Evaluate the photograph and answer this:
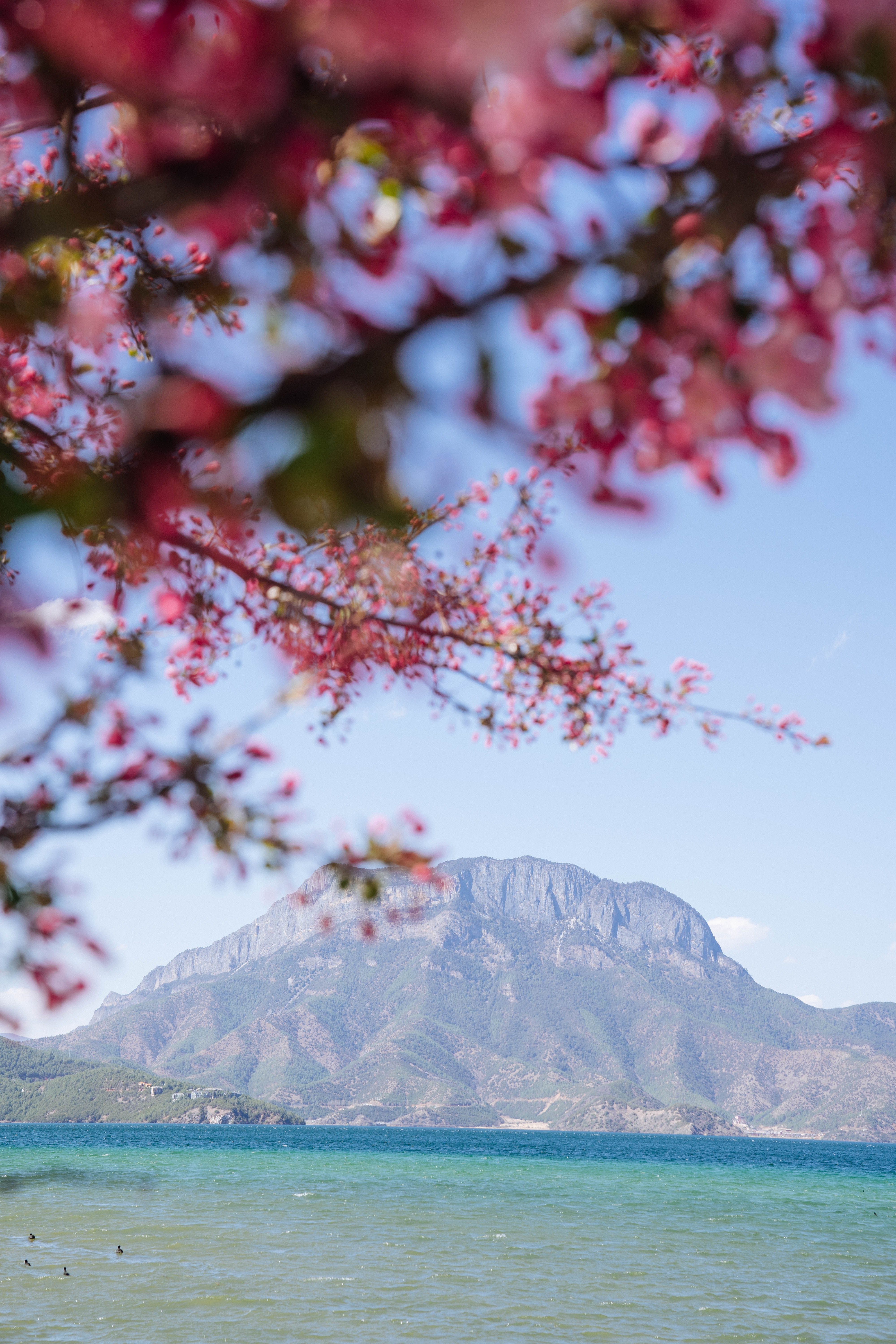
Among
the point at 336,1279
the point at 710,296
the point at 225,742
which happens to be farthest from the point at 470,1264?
the point at 710,296

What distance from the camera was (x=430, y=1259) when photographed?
28469mm

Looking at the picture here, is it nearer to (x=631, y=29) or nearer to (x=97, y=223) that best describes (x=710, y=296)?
(x=631, y=29)

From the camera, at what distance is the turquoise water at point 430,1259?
1984cm

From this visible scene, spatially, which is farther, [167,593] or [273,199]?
[167,593]

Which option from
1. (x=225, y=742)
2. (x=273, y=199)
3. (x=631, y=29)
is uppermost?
(x=631, y=29)

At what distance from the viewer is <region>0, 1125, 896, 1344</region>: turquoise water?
19844mm

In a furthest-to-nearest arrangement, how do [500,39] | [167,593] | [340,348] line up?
[167,593] → [340,348] → [500,39]

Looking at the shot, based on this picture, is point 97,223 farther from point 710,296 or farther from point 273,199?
point 710,296

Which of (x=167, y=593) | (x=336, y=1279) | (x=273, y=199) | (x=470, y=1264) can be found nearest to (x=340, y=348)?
(x=273, y=199)

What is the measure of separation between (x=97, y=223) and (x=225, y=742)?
9.22ft

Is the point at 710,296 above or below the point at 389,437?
above

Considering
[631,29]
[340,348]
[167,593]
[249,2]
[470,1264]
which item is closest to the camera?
[249,2]

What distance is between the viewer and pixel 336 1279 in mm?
24625

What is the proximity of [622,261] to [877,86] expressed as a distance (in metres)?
0.56
